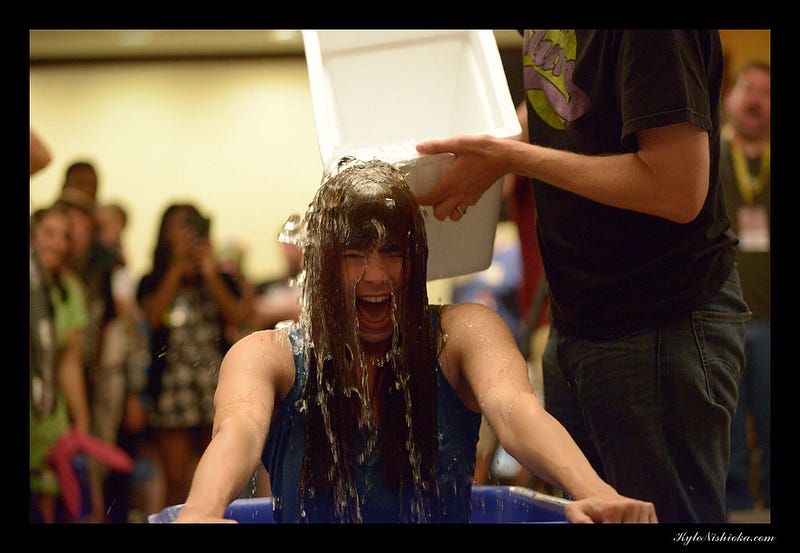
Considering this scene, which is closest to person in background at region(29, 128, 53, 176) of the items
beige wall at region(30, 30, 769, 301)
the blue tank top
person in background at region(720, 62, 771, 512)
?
the blue tank top

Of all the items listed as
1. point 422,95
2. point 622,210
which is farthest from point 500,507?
point 422,95

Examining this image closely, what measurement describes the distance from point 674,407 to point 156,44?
5301mm

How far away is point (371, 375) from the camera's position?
200 cm

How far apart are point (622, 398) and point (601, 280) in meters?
0.27

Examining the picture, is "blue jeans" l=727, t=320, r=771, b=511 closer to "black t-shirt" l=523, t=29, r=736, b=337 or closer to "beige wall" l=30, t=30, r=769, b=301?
"black t-shirt" l=523, t=29, r=736, b=337

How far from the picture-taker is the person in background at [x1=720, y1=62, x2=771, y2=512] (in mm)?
3495

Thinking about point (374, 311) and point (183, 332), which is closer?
point (374, 311)

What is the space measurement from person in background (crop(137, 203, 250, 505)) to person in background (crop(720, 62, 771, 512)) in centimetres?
191

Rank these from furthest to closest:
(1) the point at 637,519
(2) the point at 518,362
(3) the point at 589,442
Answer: (3) the point at 589,442 → (2) the point at 518,362 → (1) the point at 637,519

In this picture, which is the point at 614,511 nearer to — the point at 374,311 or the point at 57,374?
the point at 374,311

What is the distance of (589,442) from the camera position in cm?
225

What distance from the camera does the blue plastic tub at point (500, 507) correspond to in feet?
6.73

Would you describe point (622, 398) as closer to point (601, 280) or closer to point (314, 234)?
point (601, 280)
